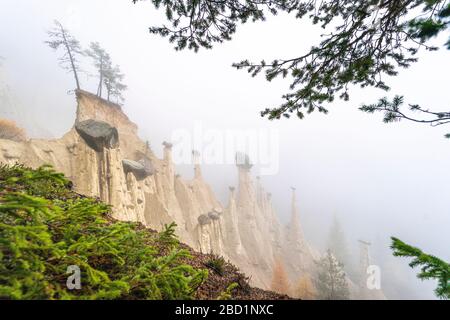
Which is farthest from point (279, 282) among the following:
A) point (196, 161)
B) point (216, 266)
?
point (216, 266)

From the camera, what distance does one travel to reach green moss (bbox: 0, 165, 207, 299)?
1.48 metres

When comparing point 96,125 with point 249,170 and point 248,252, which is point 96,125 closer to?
point 248,252

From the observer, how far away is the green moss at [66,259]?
1.48 metres

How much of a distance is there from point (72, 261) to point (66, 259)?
0.07 meters

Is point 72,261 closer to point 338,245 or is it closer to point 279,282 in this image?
point 279,282

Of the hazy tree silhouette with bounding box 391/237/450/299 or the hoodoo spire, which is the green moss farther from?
the hoodoo spire

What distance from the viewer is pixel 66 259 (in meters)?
1.81

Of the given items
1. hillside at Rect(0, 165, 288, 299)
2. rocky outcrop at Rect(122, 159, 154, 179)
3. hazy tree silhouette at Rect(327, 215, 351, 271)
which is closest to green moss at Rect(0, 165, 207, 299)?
hillside at Rect(0, 165, 288, 299)

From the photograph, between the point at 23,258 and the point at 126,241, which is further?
the point at 126,241

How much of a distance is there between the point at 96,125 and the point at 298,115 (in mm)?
17842

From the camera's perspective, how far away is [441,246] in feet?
456
